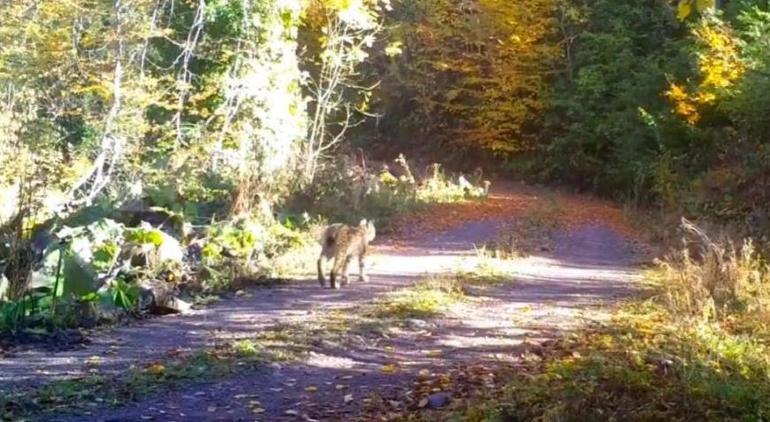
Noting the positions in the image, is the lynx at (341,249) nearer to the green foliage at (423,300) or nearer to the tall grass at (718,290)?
the green foliage at (423,300)

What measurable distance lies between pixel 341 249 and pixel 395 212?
9660mm

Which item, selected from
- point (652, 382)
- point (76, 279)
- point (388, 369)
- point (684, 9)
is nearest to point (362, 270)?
point (76, 279)

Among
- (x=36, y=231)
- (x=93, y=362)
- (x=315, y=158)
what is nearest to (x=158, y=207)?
(x=36, y=231)

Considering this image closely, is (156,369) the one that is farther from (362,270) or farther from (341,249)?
(362,270)

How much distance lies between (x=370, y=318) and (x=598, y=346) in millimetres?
3014

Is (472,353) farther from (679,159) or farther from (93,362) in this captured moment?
(679,159)

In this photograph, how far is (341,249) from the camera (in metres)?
14.0

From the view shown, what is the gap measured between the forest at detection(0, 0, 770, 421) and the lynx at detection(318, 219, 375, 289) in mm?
61

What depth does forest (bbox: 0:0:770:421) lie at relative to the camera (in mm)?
7512

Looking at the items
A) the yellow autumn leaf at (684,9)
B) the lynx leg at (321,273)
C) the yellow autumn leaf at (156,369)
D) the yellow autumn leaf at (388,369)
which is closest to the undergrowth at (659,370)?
the yellow autumn leaf at (388,369)

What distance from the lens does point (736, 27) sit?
27422mm

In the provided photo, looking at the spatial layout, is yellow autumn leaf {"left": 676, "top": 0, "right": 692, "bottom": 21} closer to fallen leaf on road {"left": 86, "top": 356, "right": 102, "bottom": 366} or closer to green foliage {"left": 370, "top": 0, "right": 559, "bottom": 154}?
fallen leaf on road {"left": 86, "top": 356, "right": 102, "bottom": 366}

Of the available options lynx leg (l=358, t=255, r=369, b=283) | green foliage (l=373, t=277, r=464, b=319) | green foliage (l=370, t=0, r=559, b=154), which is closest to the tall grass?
green foliage (l=373, t=277, r=464, b=319)

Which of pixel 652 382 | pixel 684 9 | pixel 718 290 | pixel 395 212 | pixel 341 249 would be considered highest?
pixel 684 9
